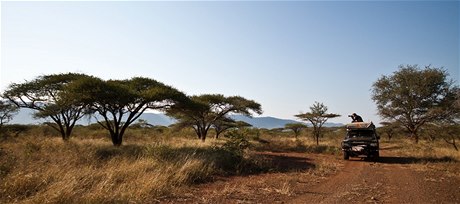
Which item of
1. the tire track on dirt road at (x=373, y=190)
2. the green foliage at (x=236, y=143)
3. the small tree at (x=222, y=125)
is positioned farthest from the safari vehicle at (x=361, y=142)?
the small tree at (x=222, y=125)

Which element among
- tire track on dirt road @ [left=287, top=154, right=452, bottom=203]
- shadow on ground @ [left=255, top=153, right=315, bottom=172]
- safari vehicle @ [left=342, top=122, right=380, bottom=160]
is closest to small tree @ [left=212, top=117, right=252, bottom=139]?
safari vehicle @ [left=342, top=122, right=380, bottom=160]

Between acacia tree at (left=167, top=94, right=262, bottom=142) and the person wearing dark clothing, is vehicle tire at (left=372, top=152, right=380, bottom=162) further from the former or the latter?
acacia tree at (left=167, top=94, right=262, bottom=142)

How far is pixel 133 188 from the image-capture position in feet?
24.3

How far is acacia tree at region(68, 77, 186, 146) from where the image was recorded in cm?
1834

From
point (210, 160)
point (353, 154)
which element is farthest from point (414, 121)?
point (210, 160)

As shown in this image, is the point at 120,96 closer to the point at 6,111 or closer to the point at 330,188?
the point at 330,188

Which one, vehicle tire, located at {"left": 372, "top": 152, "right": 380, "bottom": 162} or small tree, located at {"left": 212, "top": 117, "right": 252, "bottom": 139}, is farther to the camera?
small tree, located at {"left": 212, "top": 117, "right": 252, "bottom": 139}

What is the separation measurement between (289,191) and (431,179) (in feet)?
20.1

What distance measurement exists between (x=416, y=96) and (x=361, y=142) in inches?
457

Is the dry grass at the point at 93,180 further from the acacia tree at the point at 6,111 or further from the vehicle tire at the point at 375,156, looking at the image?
the acacia tree at the point at 6,111

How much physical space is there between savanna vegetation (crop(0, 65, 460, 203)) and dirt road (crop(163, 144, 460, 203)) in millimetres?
868

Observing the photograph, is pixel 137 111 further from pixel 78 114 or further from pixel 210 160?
pixel 210 160

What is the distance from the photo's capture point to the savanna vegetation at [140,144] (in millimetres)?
7239

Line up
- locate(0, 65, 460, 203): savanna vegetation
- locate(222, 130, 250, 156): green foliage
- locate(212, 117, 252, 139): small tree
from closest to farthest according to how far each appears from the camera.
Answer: locate(0, 65, 460, 203): savanna vegetation → locate(222, 130, 250, 156): green foliage → locate(212, 117, 252, 139): small tree
